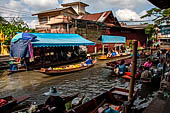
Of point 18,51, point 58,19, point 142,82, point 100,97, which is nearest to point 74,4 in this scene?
point 58,19

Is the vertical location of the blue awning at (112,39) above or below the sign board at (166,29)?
above

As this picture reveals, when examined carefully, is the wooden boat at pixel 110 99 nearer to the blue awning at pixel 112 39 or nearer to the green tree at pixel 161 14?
the green tree at pixel 161 14

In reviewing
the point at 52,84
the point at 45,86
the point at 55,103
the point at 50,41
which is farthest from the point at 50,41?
the point at 55,103

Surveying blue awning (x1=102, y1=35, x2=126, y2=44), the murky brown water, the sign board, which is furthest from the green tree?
blue awning (x1=102, y1=35, x2=126, y2=44)

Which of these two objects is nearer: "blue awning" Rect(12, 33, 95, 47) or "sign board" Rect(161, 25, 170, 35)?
"sign board" Rect(161, 25, 170, 35)

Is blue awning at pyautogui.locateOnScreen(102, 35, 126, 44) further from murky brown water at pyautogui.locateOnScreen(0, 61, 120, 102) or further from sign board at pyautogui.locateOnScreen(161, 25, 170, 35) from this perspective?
sign board at pyautogui.locateOnScreen(161, 25, 170, 35)

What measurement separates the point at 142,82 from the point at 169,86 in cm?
250

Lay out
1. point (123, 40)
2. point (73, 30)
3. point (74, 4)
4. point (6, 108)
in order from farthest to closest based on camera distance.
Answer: point (74, 4)
point (123, 40)
point (73, 30)
point (6, 108)

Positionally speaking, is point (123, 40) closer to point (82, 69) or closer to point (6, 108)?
point (82, 69)

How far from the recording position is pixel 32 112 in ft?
16.0

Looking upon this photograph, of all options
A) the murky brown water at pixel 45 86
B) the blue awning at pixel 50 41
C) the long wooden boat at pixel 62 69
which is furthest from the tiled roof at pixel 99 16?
the murky brown water at pixel 45 86

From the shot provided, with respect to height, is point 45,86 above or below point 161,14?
below

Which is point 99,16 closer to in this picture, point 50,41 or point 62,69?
point 50,41

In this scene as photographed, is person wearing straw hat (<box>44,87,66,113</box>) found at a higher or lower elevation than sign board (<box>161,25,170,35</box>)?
lower
